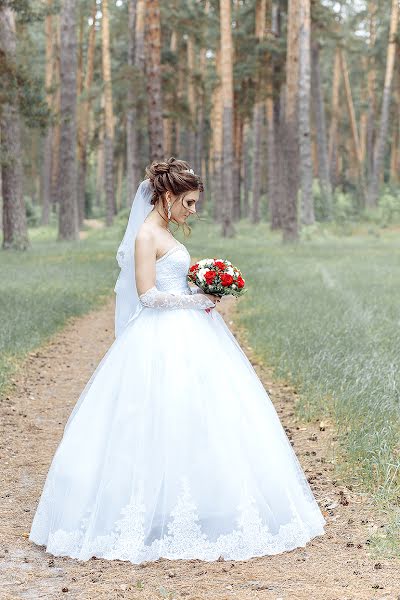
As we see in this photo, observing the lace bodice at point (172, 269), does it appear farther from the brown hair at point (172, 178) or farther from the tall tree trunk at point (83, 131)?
the tall tree trunk at point (83, 131)

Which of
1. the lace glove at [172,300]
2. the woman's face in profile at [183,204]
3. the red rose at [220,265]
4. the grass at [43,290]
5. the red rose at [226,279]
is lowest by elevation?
the grass at [43,290]

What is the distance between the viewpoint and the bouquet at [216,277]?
5312mm

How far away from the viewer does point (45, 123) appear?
16.7 meters

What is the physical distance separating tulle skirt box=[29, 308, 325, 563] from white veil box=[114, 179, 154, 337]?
A: 0.13 m

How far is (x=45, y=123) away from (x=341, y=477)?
40.6ft

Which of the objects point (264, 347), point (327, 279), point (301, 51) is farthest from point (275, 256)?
point (264, 347)

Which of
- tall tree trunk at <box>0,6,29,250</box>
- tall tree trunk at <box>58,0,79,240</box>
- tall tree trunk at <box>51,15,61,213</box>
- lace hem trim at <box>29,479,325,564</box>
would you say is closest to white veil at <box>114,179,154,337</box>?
lace hem trim at <box>29,479,325,564</box>

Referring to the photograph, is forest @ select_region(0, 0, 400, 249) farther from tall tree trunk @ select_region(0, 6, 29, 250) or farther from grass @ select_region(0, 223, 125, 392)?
grass @ select_region(0, 223, 125, 392)

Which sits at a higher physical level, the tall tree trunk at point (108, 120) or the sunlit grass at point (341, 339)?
the tall tree trunk at point (108, 120)

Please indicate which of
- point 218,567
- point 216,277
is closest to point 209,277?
point 216,277

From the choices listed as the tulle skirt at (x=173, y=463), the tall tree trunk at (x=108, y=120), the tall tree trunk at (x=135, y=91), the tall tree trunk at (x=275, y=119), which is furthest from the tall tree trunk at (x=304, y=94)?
the tulle skirt at (x=173, y=463)

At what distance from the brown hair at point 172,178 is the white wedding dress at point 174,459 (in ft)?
1.25

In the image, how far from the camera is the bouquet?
5312 mm

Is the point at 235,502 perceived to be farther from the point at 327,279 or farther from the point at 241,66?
the point at 241,66
